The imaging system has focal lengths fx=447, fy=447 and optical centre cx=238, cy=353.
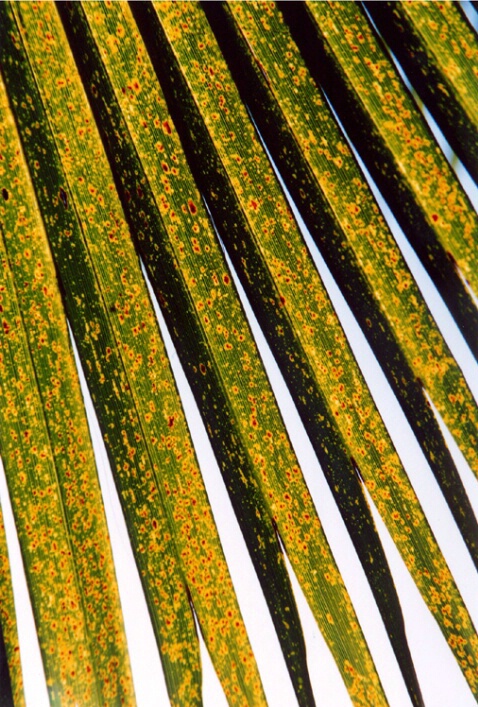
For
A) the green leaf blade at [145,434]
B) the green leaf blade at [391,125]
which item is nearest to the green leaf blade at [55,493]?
the green leaf blade at [145,434]

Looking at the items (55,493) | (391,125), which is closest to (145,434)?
(55,493)

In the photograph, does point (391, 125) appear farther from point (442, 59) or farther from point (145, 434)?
point (145, 434)

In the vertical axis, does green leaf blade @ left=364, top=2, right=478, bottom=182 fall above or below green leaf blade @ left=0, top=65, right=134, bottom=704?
above

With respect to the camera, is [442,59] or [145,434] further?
[145,434]

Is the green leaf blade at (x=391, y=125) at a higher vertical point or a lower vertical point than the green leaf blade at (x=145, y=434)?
higher

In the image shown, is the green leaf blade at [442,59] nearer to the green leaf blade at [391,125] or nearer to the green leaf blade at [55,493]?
the green leaf blade at [391,125]

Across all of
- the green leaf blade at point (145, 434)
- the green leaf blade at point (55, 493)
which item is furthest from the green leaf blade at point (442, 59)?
the green leaf blade at point (55, 493)

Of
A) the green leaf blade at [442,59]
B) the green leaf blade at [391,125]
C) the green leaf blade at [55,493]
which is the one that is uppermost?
the green leaf blade at [442,59]

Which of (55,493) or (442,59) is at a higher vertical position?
(442,59)

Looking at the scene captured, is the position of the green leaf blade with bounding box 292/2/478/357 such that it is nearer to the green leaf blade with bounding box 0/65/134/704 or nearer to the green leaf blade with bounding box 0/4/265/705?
the green leaf blade with bounding box 0/4/265/705

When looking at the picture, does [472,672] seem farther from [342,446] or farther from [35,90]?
[35,90]

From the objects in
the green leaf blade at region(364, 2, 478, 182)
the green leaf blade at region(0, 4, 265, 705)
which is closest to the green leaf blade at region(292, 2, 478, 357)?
the green leaf blade at region(364, 2, 478, 182)
